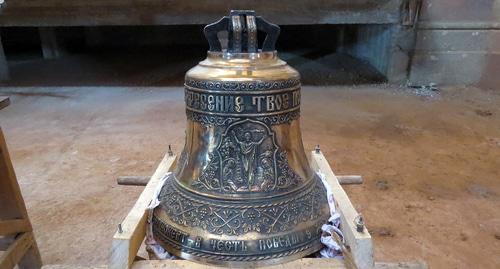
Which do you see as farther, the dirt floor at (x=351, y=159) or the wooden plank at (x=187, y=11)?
the wooden plank at (x=187, y=11)

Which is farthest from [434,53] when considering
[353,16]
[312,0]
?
[312,0]

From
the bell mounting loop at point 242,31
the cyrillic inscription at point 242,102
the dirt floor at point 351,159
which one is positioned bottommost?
the dirt floor at point 351,159

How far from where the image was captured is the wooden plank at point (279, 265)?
87cm

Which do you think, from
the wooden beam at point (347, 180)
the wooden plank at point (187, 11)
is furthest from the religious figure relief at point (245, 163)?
the wooden plank at point (187, 11)

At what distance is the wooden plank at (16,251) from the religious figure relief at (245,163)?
39.8 inches

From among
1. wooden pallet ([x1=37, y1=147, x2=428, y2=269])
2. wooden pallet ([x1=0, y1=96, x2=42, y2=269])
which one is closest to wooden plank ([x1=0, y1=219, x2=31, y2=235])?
wooden pallet ([x1=0, y1=96, x2=42, y2=269])

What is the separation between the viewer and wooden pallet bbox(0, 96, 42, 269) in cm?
Answer: 152

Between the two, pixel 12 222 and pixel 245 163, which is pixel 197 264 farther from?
pixel 12 222

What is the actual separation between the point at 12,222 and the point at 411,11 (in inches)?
198

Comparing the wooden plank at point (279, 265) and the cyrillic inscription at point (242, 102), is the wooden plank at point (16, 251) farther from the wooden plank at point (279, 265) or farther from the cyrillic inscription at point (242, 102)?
the cyrillic inscription at point (242, 102)

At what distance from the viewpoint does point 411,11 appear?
195 inches

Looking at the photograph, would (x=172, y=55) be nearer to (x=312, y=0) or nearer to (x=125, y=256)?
(x=312, y=0)

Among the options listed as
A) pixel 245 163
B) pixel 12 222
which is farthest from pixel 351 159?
pixel 12 222

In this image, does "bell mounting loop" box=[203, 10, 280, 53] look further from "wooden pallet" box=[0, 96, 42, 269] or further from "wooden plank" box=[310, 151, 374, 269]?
"wooden pallet" box=[0, 96, 42, 269]
